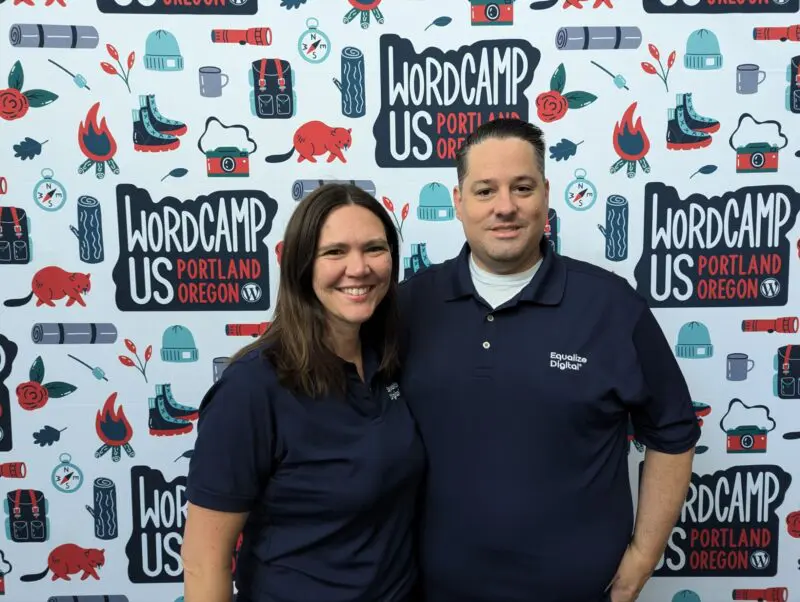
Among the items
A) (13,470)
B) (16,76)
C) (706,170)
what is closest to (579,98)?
(706,170)

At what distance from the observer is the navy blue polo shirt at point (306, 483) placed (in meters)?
1.10

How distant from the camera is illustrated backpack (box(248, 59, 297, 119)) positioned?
5.78ft

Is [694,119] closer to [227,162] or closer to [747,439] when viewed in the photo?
[747,439]

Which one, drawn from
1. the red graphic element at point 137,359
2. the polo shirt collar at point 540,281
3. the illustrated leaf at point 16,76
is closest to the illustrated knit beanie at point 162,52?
the illustrated leaf at point 16,76

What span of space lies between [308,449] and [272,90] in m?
1.07

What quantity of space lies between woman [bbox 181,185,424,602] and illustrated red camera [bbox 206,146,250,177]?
70 centimetres

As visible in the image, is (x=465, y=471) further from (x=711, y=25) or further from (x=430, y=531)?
(x=711, y=25)

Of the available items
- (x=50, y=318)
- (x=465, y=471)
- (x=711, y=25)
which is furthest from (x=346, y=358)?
(x=711, y=25)

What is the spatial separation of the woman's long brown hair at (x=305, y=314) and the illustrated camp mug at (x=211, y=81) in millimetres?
783

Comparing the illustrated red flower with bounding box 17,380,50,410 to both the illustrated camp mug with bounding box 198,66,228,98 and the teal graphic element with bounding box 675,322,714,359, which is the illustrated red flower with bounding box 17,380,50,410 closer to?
the illustrated camp mug with bounding box 198,66,228,98

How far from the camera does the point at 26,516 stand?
1.92 meters

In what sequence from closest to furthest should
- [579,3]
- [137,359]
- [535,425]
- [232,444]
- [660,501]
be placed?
[232,444]
[535,425]
[660,501]
[579,3]
[137,359]

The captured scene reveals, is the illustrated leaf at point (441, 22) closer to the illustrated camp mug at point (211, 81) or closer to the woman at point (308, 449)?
the illustrated camp mug at point (211, 81)

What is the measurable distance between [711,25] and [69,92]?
176 cm
